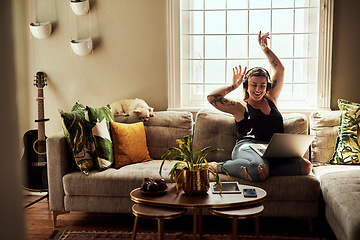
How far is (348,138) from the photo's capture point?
3.41 metres

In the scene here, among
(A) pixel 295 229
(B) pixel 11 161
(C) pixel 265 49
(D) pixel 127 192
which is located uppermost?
(C) pixel 265 49

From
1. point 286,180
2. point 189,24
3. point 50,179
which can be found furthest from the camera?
point 189,24

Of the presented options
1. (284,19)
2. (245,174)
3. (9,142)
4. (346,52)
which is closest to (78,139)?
(245,174)

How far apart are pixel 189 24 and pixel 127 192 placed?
1.86 meters

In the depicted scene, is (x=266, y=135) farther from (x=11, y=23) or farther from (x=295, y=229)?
(x=11, y=23)

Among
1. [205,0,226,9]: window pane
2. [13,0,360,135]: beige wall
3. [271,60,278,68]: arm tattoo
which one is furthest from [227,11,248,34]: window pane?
[13,0,360,135]: beige wall

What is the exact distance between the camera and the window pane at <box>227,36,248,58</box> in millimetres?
4063

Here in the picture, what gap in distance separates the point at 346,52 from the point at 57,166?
281 centimetres

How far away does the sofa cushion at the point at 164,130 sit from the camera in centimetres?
374

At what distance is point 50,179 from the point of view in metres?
3.25

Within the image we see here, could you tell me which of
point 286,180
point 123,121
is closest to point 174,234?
point 286,180

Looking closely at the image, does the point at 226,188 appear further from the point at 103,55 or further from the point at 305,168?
the point at 103,55

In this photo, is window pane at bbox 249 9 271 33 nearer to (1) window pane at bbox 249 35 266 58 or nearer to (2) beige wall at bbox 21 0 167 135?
(1) window pane at bbox 249 35 266 58

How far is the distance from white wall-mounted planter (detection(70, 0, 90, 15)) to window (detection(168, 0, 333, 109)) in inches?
32.6
